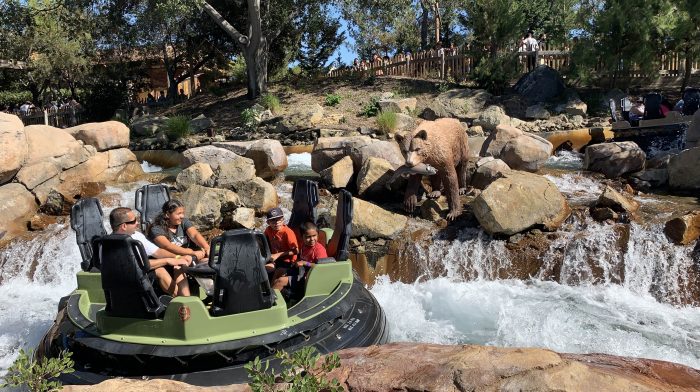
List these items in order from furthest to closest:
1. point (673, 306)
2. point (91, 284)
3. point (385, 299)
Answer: point (385, 299) → point (673, 306) → point (91, 284)

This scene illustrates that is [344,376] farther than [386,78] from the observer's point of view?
No

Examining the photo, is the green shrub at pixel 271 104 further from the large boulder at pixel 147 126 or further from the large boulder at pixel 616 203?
the large boulder at pixel 616 203

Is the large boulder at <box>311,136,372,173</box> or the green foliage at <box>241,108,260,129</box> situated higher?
the green foliage at <box>241,108,260,129</box>

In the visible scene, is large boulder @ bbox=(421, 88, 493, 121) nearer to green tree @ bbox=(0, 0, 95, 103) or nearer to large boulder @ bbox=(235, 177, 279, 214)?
large boulder @ bbox=(235, 177, 279, 214)

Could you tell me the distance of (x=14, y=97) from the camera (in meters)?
28.2

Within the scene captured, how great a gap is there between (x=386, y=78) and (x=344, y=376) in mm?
18970

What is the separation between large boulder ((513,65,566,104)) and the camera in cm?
1723

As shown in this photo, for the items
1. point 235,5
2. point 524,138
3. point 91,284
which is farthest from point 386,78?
point 91,284

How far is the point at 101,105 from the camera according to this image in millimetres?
22641

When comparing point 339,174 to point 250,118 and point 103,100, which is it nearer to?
point 250,118

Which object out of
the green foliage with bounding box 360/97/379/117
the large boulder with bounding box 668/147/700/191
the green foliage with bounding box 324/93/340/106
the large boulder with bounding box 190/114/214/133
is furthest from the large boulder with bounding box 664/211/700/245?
the large boulder with bounding box 190/114/214/133

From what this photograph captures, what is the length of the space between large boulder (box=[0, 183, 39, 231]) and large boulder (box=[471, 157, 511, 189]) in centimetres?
756

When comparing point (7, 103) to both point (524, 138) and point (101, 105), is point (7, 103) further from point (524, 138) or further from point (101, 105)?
point (524, 138)

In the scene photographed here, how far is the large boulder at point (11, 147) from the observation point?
9.55m
